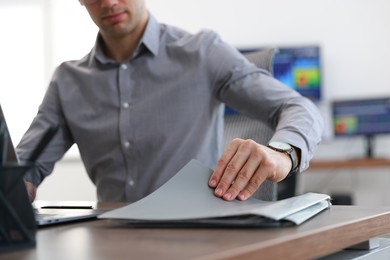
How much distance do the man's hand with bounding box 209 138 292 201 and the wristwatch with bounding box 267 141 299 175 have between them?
69mm

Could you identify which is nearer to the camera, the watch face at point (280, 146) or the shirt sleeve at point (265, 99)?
the watch face at point (280, 146)

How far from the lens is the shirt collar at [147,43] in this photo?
165cm

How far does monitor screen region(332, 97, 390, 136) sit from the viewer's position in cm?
474

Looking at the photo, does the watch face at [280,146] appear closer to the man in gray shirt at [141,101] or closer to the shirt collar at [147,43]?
the man in gray shirt at [141,101]

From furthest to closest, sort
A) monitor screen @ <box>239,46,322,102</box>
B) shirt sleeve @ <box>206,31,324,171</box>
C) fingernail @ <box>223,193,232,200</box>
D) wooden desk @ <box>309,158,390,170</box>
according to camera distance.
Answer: monitor screen @ <box>239,46,322,102</box> < wooden desk @ <box>309,158,390,170</box> < shirt sleeve @ <box>206,31,324,171</box> < fingernail @ <box>223,193,232,200</box>

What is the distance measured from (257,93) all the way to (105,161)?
40 centimetres

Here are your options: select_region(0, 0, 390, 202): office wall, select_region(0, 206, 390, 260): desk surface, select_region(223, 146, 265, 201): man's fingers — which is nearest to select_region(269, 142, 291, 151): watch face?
select_region(223, 146, 265, 201): man's fingers

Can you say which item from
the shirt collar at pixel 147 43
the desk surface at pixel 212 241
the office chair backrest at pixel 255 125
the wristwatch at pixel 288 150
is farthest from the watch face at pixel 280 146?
the shirt collar at pixel 147 43

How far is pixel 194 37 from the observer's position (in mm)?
1688

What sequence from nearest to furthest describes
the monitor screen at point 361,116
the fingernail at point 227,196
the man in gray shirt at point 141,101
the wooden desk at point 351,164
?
the fingernail at point 227,196 < the man in gray shirt at point 141,101 < the wooden desk at point 351,164 < the monitor screen at point 361,116

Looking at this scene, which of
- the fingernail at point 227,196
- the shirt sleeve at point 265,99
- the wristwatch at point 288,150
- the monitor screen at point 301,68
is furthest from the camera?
the monitor screen at point 301,68

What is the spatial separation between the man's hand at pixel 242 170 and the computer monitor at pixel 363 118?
392 cm

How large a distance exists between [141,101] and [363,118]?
11.2ft

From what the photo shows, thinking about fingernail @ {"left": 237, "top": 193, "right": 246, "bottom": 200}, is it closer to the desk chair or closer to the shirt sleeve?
the shirt sleeve
